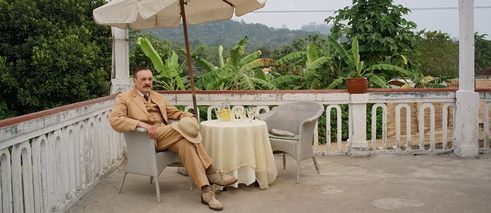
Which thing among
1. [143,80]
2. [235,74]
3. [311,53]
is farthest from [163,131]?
[311,53]

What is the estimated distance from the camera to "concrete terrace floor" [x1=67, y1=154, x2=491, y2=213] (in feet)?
13.1

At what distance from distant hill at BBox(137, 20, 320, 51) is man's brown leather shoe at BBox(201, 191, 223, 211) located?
3121 cm

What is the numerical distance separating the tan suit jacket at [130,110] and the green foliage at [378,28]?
657 cm

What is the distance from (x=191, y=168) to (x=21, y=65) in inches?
296

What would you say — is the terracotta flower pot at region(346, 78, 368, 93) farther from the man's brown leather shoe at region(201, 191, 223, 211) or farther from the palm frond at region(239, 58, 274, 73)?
the palm frond at region(239, 58, 274, 73)

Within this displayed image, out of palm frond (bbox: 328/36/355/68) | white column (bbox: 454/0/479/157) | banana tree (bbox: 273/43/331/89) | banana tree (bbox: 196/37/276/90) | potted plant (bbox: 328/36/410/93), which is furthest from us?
banana tree (bbox: 273/43/331/89)

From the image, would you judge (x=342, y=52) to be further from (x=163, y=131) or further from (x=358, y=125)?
(x=163, y=131)

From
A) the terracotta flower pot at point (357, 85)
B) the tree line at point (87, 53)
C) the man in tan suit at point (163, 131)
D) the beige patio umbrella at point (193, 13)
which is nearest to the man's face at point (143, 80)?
the man in tan suit at point (163, 131)

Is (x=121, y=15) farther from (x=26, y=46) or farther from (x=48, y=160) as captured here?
(x=26, y=46)

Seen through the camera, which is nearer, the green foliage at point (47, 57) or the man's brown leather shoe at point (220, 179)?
the man's brown leather shoe at point (220, 179)

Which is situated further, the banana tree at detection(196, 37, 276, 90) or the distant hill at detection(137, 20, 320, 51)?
the distant hill at detection(137, 20, 320, 51)

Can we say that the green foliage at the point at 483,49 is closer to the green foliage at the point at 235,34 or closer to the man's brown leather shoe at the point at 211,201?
the green foliage at the point at 235,34

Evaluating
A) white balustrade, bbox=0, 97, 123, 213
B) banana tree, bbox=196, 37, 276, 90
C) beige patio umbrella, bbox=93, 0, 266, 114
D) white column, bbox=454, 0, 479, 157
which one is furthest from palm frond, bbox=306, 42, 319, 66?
white balustrade, bbox=0, 97, 123, 213

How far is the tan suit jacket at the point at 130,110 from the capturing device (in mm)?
4102
